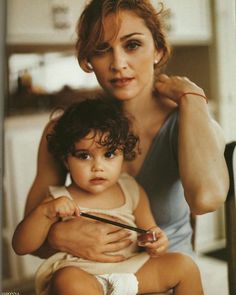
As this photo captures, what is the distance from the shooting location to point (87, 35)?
83cm

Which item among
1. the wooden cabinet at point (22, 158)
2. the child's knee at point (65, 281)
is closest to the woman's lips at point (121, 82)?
the child's knee at point (65, 281)

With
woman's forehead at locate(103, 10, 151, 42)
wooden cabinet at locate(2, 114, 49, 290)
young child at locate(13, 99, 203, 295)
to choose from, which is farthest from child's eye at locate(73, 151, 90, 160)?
wooden cabinet at locate(2, 114, 49, 290)

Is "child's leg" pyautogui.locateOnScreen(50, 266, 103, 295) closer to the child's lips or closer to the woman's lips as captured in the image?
the child's lips

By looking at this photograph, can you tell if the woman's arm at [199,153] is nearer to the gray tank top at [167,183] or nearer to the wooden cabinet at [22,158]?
the gray tank top at [167,183]

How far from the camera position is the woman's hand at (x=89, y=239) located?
29.8 inches

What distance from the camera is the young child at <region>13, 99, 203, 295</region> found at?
2.42 ft

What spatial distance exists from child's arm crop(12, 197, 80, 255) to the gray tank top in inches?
6.8

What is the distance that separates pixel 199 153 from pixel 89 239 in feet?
0.77

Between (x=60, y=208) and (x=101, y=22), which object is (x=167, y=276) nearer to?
(x=60, y=208)

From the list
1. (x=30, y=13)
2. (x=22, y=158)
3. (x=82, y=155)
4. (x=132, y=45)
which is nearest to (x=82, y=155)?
(x=82, y=155)

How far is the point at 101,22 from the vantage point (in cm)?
80

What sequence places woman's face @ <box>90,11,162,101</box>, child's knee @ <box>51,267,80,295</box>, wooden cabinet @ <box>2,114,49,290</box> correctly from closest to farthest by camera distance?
child's knee @ <box>51,267,80,295</box> → woman's face @ <box>90,11,162,101</box> → wooden cabinet @ <box>2,114,49,290</box>

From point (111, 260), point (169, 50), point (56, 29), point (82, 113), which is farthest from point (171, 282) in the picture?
point (56, 29)

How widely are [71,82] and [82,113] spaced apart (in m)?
0.44
